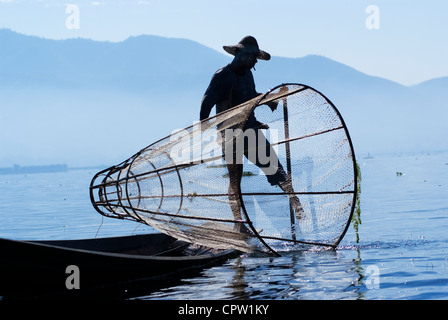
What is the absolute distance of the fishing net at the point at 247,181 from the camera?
28.2 ft

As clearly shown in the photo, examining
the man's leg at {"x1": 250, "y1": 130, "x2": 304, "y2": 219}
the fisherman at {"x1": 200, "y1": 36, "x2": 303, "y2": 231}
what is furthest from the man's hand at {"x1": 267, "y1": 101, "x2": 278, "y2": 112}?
the man's leg at {"x1": 250, "y1": 130, "x2": 304, "y2": 219}

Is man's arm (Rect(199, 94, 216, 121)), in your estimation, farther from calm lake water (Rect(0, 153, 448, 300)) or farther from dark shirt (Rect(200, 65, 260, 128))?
calm lake water (Rect(0, 153, 448, 300))

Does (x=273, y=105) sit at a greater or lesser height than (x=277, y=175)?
greater

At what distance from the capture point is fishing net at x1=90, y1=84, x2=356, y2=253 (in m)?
8.59

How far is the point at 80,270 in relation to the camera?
7199mm

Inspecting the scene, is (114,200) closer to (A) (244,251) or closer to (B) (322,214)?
(A) (244,251)

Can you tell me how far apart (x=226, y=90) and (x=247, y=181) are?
54.9 inches

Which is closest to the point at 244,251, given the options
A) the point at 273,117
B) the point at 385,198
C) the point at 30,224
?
the point at 273,117

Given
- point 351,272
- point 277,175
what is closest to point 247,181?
point 277,175

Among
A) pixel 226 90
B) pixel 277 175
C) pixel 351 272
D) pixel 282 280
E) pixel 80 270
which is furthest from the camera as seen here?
pixel 226 90

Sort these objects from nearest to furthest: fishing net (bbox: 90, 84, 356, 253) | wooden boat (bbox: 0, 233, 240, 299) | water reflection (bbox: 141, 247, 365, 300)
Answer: wooden boat (bbox: 0, 233, 240, 299) → water reflection (bbox: 141, 247, 365, 300) → fishing net (bbox: 90, 84, 356, 253)

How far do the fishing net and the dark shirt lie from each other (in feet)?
1.75

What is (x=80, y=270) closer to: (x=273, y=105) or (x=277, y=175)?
(x=277, y=175)

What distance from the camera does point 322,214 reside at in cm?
955
